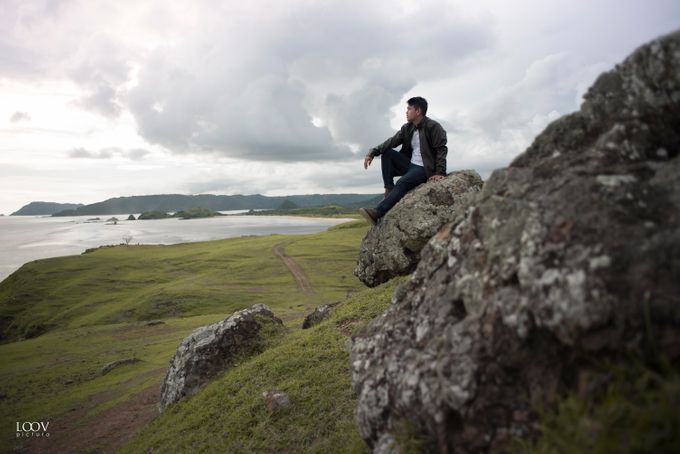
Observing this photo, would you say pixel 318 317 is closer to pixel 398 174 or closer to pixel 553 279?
pixel 398 174

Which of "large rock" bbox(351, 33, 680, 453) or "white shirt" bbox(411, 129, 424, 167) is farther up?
"white shirt" bbox(411, 129, 424, 167)

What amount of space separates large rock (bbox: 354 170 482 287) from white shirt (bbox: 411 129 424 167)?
816 mm

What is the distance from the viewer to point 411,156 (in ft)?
44.7

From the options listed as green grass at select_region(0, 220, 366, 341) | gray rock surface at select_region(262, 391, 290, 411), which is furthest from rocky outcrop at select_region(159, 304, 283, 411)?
green grass at select_region(0, 220, 366, 341)

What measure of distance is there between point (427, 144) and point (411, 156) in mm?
1089

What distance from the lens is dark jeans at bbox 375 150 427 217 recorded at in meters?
13.5

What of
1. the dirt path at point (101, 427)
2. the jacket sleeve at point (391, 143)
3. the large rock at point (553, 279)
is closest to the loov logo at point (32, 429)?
the dirt path at point (101, 427)

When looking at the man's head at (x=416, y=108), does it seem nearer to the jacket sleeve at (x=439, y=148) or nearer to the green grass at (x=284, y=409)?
the jacket sleeve at (x=439, y=148)

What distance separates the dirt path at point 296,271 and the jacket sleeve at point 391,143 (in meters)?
42.0

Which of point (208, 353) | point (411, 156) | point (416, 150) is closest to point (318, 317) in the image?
point (208, 353)

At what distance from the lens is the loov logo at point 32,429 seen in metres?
18.3

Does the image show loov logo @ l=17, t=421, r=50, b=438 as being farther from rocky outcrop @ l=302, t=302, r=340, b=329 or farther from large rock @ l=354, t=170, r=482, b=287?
large rock @ l=354, t=170, r=482, b=287

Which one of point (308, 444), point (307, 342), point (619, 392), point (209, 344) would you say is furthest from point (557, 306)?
point (209, 344)

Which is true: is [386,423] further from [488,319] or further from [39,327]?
[39,327]
